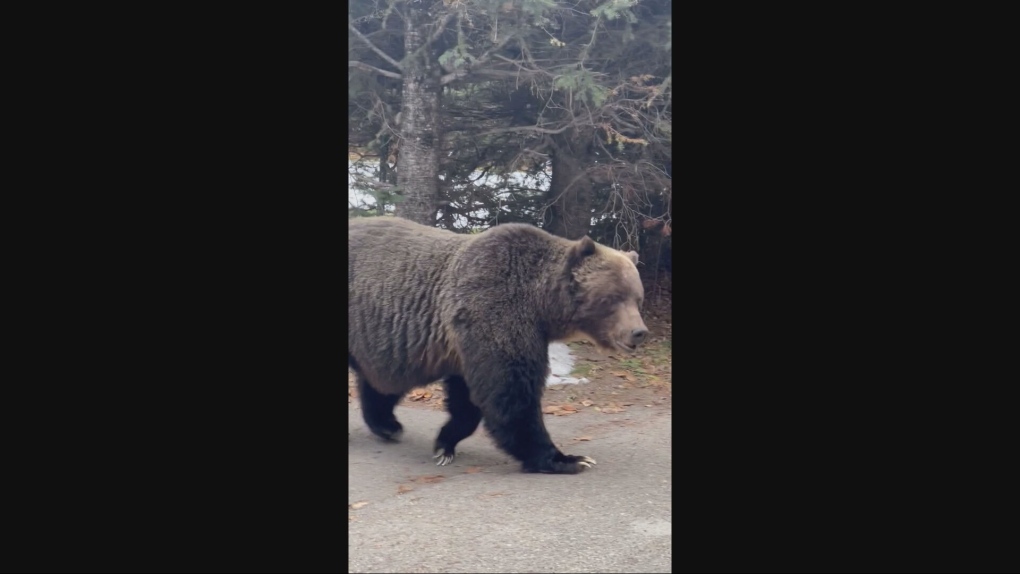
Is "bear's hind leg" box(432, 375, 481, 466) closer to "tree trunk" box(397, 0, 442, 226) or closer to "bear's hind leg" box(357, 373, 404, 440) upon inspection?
"bear's hind leg" box(357, 373, 404, 440)

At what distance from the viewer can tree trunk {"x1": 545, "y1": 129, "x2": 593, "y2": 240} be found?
468 cm

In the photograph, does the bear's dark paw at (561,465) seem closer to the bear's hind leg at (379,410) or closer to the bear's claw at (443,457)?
the bear's claw at (443,457)

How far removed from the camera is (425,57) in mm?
4449

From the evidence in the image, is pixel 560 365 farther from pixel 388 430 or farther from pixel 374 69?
pixel 374 69

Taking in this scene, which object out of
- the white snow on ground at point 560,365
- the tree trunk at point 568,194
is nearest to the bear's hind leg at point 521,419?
the white snow on ground at point 560,365

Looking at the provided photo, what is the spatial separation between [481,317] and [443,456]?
3.07ft

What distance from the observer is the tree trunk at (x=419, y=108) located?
4441 millimetres

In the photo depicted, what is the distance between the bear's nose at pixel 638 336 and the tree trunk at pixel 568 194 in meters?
0.82

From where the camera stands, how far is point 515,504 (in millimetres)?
3947

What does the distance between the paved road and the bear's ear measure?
41.1 inches

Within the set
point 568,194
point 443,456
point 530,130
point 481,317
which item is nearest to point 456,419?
point 443,456

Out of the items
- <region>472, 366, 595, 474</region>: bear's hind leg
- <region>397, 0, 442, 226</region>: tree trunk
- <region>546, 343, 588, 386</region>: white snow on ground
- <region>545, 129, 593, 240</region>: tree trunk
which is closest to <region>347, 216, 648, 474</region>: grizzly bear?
<region>472, 366, 595, 474</region>: bear's hind leg
